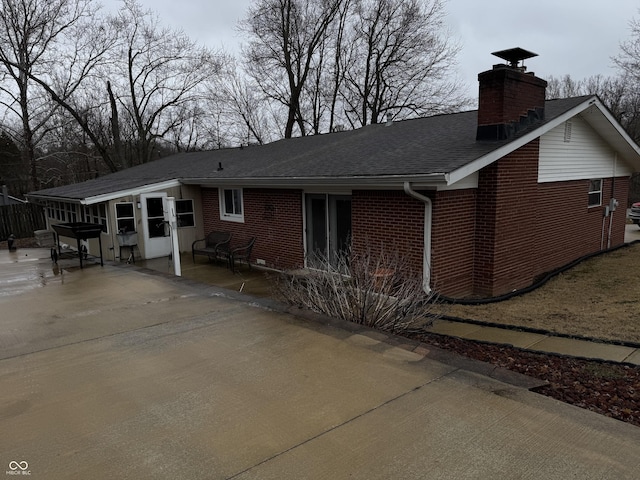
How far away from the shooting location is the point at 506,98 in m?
8.32

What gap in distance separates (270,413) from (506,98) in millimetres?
7457

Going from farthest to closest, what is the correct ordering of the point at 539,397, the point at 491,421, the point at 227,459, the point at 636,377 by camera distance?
the point at 636,377, the point at 539,397, the point at 491,421, the point at 227,459

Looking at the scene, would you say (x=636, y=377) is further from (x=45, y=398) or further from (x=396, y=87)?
(x=396, y=87)

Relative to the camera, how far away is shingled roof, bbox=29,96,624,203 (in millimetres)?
7867

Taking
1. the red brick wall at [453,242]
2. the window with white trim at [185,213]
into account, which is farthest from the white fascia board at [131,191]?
the red brick wall at [453,242]

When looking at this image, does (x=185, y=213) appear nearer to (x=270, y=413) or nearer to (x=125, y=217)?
(x=125, y=217)

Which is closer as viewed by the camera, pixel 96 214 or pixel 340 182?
pixel 340 182

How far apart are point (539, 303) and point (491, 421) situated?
235 inches

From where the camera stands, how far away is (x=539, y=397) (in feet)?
11.5

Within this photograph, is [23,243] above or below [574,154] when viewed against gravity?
below

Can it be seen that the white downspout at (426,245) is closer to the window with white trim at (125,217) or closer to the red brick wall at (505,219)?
the red brick wall at (505,219)

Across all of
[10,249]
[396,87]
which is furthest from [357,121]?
[10,249]

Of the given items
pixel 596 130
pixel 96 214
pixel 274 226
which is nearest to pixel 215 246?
pixel 274 226

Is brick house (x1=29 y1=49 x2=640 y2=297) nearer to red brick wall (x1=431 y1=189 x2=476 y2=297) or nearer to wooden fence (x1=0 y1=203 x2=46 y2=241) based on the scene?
red brick wall (x1=431 y1=189 x2=476 y2=297)
